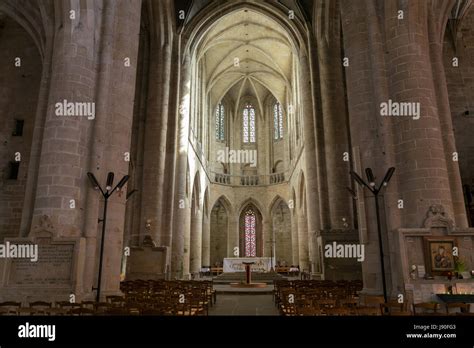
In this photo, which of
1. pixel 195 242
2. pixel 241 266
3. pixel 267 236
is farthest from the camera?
pixel 267 236

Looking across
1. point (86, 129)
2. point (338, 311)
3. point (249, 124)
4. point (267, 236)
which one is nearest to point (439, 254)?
point (338, 311)

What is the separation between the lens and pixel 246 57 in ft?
109

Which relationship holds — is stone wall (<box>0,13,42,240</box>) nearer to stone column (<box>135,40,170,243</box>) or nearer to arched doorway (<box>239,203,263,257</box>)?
stone column (<box>135,40,170,243</box>)

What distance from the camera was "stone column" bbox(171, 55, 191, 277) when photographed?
2027cm

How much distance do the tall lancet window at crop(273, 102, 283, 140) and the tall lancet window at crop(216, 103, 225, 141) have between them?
18.4 ft

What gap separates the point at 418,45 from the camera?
1052cm

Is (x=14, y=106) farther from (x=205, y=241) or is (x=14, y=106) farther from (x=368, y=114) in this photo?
(x=205, y=241)

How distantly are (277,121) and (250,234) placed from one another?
12500mm

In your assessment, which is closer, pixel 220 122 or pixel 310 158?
pixel 310 158

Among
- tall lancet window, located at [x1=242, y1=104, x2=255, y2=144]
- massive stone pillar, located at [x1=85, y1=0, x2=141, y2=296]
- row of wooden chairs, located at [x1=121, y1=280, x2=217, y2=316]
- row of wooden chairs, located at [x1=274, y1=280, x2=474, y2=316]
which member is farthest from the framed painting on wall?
tall lancet window, located at [x1=242, y1=104, x2=255, y2=144]

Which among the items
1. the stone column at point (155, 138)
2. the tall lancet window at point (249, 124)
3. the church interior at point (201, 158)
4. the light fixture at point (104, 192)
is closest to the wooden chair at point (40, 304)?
the church interior at point (201, 158)

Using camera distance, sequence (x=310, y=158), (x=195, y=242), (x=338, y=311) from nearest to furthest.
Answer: (x=338, y=311), (x=310, y=158), (x=195, y=242)

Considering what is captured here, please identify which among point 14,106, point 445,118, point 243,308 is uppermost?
point 14,106

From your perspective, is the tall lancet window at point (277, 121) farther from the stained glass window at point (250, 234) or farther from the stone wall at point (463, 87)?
the stone wall at point (463, 87)
